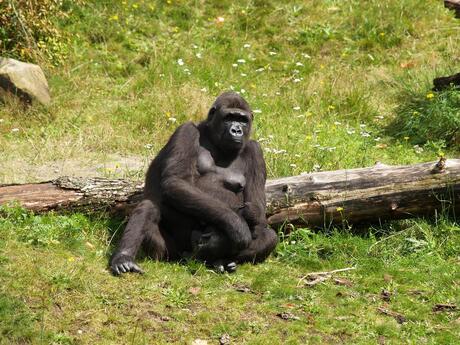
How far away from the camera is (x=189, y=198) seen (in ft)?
23.0

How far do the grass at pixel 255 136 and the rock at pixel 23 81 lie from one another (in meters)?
0.21

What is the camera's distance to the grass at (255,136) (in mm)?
6000

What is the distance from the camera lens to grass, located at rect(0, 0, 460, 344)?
6000 mm

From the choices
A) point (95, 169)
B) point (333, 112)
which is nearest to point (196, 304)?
point (95, 169)

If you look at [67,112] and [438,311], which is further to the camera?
[67,112]

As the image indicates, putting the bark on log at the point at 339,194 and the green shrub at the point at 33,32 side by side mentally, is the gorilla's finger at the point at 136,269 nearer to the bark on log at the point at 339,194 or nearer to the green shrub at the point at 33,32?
the bark on log at the point at 339,194

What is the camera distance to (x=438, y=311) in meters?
6.39

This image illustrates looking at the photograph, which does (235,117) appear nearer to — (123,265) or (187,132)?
(187,132)

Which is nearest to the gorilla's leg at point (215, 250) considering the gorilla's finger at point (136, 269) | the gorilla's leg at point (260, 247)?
the gorilla's leg at point (260, 247)

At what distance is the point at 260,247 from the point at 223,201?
1.62 feet

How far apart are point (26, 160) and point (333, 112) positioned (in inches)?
156

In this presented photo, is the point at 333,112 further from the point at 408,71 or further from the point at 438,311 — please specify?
the point at 438,311

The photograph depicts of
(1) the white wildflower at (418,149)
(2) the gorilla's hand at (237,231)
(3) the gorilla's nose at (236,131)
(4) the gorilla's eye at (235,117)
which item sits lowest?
(1) the white wildflower at (418,149)

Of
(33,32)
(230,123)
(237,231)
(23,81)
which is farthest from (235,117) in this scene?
(33,32)
